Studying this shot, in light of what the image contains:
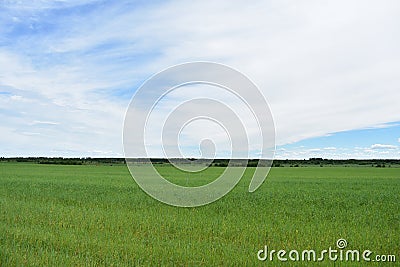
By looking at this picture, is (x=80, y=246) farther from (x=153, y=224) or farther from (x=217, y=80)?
(x=217, y=80)

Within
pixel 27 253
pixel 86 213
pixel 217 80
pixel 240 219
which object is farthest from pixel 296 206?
pixel 27 253

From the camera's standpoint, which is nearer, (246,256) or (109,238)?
(246,256)

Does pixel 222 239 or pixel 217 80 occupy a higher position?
pixel 217 80

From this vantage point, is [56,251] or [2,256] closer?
[2,256]

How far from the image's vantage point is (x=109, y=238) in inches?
443

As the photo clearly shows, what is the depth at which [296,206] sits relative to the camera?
17.7 meters

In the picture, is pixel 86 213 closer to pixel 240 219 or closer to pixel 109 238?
pixel 109 238

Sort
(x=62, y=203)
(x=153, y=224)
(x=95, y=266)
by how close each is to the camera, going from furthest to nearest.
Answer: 1. (x=62, y=203)
2. (x=153, y=224)
3. (x=95, y=266)

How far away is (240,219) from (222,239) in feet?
10.7

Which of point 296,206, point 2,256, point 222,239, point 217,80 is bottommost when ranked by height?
point 2,256

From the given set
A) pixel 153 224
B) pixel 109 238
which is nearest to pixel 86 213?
pixel 153 224

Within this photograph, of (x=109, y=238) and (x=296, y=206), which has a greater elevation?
(x=296, y=206)

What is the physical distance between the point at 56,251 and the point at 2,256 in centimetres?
121

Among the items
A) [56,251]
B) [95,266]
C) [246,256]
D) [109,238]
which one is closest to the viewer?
[95,266]
